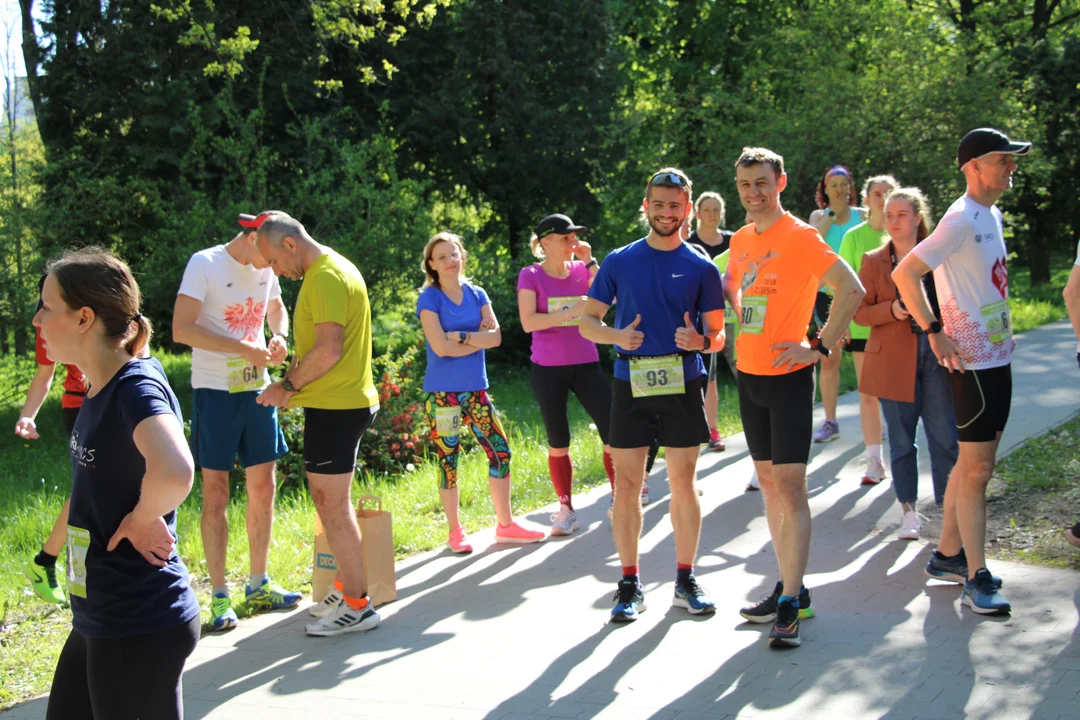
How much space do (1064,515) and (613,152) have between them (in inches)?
A: 540

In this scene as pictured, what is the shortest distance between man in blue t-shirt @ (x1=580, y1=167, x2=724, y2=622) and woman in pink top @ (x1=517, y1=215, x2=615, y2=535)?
1579 millimetres

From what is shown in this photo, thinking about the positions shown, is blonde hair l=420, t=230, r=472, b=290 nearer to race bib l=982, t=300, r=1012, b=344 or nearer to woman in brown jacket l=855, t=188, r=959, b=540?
woman in brown jacket l=855, t=188, r=959, b=540

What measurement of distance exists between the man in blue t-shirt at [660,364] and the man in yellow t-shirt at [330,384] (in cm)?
120

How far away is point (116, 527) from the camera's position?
9.99ft

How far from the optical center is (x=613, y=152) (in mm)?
19438

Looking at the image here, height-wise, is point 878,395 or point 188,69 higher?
point 188,69

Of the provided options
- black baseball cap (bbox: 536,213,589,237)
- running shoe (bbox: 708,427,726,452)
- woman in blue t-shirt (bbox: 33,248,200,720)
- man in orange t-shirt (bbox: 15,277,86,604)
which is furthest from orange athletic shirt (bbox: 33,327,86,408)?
running shoe (bbox: 708,427,726,452)

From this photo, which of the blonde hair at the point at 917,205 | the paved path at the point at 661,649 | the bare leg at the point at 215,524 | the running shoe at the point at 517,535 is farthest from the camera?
the running shoe at the point at 517,535

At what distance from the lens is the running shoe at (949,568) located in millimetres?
5602

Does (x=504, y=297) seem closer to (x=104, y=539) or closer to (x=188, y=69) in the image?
(x=188, y=69)

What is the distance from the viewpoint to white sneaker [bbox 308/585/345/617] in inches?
222

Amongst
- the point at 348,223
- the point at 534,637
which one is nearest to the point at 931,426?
the point at 534,637

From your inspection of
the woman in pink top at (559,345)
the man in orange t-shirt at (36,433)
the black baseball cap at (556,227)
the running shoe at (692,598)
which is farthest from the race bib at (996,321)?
the man in orange t-shirt at (36,433)

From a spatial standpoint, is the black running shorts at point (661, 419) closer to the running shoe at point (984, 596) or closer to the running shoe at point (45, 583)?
the running shoe at point (984, 596)
